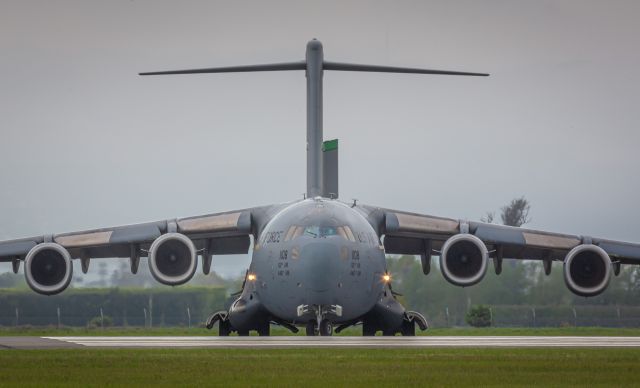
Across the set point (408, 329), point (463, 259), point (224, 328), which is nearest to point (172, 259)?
point (224, 328)

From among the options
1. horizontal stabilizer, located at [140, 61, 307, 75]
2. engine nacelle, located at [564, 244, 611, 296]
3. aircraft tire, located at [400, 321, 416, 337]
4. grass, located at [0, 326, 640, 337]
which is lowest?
grass, located at [0, 326, 640, 337]

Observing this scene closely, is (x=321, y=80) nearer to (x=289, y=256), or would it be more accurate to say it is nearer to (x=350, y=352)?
(x=289, y=256)

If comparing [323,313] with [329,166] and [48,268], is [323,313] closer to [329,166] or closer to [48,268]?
[329,166]

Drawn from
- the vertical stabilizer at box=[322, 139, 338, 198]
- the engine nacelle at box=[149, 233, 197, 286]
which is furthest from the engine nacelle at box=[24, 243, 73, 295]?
the vertical stabilizer at box=[322, 139, 338, 198]

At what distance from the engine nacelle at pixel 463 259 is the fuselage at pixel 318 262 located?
152 centimetres

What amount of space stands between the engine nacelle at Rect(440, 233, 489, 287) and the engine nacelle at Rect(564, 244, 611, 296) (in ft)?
5.73

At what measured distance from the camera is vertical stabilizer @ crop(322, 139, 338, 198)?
85.6ft

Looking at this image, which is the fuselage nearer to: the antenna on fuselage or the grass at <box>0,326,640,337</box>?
the antenna on fuselage

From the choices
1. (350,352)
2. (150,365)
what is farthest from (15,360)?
(350,352)

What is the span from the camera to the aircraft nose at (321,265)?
21328 millimetres

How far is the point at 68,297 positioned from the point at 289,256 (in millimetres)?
13775

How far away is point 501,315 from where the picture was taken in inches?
1364

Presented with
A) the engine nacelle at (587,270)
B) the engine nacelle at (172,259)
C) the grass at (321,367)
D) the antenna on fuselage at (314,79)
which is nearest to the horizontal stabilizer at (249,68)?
the antenna on fuselage at (314,79)

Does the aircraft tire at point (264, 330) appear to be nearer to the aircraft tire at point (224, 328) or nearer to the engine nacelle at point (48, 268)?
the aircraft tire at point (224, 328)
